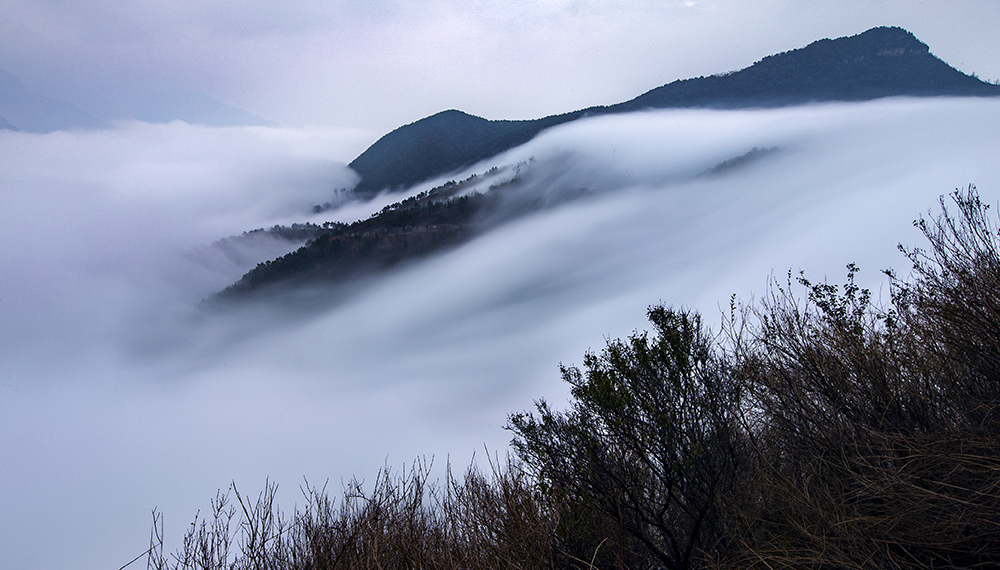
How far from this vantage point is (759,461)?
14.1m

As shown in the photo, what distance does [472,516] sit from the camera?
1407cm

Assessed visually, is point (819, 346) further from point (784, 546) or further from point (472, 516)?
point (472, 516)


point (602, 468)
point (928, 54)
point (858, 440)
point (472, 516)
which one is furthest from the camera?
point (928, 54)

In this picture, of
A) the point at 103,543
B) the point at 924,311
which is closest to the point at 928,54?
A: the point at 924,311

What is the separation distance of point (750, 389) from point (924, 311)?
4166 millimetres

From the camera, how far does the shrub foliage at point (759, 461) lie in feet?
31.3

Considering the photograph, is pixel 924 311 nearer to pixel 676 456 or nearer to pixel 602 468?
pixel 676 456

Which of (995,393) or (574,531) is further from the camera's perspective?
(574,531)

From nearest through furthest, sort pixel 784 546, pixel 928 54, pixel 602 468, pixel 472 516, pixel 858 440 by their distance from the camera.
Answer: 1. pixel 784 546
2. pixel 858 440
3. pixel 602 468
4. pixel 472 516
5. pixel 928 54

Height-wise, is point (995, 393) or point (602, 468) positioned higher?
point (995, 393)

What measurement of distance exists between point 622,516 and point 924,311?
8.32 meters

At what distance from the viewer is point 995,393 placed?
35.5 feet

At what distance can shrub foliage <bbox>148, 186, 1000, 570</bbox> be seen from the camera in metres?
9.55

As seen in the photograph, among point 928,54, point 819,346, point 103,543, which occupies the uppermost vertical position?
point 928,54
